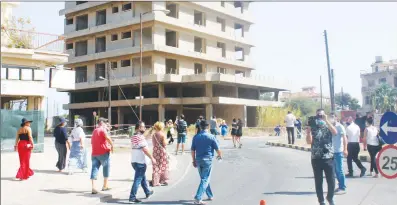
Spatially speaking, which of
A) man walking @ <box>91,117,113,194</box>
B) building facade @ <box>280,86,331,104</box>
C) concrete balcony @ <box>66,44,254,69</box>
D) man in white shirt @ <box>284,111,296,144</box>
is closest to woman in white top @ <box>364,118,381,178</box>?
man walking @ <box>91,117,113,194</box>

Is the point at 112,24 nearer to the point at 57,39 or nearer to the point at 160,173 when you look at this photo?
the point at 57,39

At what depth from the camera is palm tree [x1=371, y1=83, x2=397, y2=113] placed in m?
69.5

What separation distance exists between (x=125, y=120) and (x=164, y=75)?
443 inches

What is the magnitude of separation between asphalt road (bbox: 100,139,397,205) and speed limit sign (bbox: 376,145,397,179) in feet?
5.24

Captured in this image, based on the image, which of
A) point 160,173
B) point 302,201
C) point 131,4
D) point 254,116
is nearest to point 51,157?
point 160,173

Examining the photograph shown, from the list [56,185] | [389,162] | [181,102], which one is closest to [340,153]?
[389,162]

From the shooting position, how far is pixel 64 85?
59.4 feet

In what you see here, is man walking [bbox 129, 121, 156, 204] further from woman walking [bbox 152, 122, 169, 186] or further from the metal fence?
the metal fence

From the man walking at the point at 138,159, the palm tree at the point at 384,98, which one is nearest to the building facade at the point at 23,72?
the man walking at the point at 138,159

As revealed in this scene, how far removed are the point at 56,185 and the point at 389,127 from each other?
7.92 metres

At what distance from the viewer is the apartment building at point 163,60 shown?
1629 inches

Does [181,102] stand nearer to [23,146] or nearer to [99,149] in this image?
[23,146]

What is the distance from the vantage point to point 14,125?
17.2m

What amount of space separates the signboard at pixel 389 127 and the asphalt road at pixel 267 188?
1.73 m
